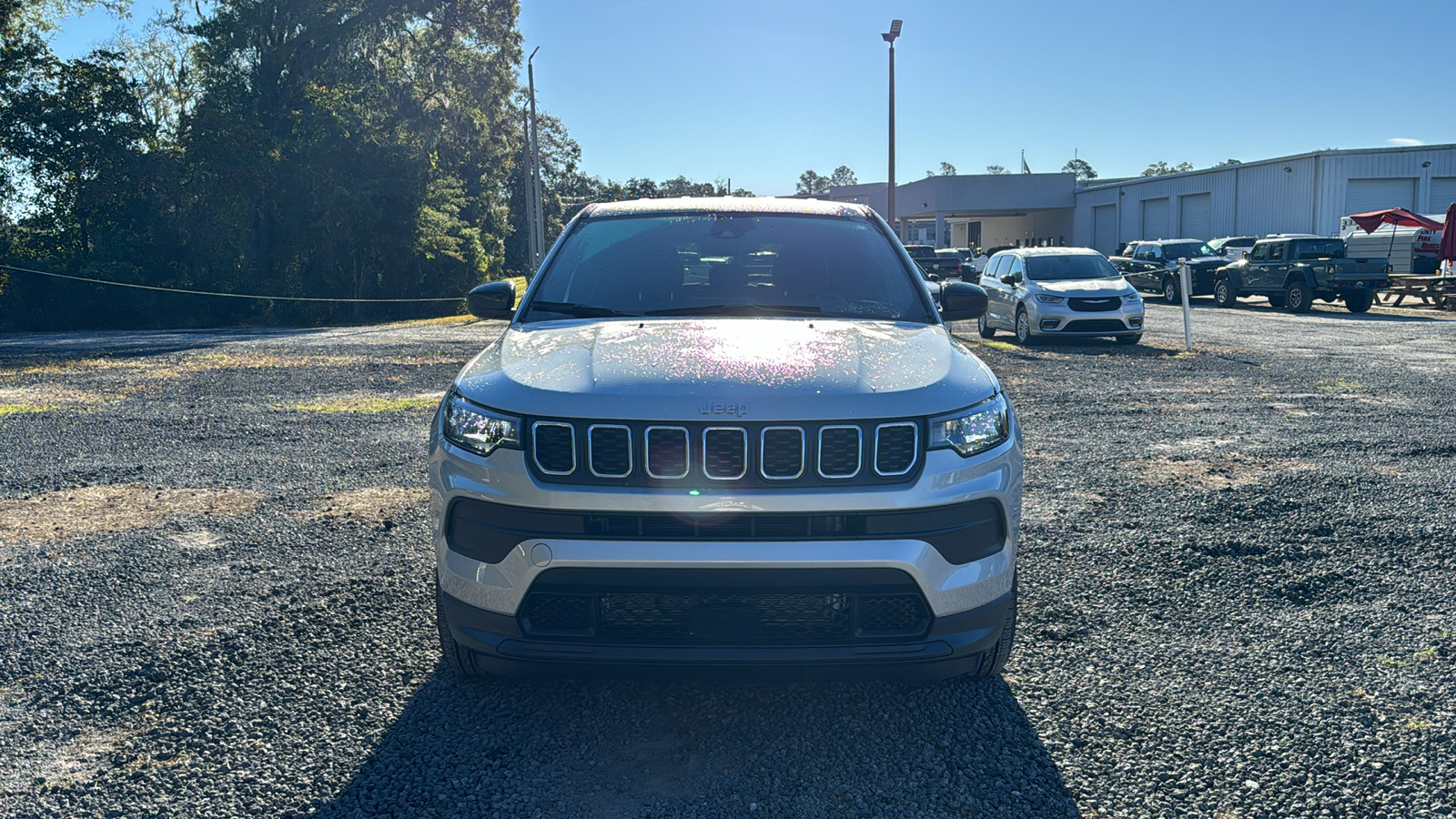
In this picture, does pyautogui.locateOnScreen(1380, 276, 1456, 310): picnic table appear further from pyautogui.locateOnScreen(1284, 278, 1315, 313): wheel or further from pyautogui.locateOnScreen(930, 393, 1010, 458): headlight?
pyautogui.locateOnScreen(930, 393, 1010, 458): headlight

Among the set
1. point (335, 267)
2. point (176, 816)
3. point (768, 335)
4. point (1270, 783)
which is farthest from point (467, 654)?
point (335, 267)

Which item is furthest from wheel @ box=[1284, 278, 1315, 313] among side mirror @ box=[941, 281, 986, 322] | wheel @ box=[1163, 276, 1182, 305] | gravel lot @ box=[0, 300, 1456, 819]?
side mirror @ box=[941, 281, 986, 322]

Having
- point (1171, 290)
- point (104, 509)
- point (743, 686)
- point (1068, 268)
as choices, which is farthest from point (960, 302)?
point (1171, 290)

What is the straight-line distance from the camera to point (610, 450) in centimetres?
291

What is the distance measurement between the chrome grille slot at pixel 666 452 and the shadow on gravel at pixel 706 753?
34.1 inches

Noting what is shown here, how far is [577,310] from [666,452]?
4.72 feet

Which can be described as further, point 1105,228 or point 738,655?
point 1105,228

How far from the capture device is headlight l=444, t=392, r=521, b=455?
3.01m

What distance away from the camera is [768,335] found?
3615 millimetres

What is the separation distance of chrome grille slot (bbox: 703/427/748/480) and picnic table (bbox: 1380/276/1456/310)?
91.2ft

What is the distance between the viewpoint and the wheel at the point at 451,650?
3.18 meters

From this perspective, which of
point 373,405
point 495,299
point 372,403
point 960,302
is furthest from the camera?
point 372,403

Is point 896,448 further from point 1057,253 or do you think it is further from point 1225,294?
point 1225,294

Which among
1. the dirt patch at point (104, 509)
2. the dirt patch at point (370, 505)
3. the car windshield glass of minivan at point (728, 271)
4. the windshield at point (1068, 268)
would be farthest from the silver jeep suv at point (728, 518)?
the windshield at point (1068, 268)
